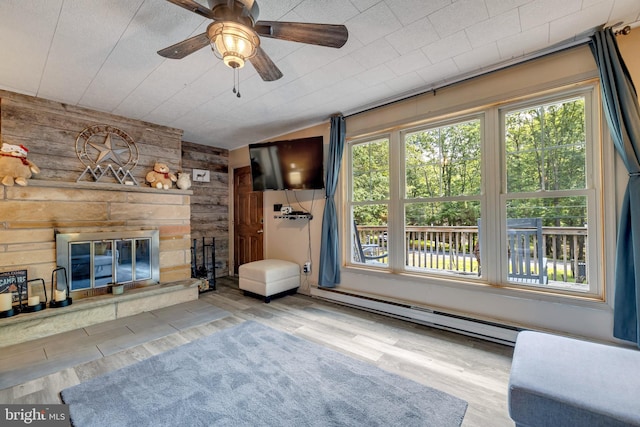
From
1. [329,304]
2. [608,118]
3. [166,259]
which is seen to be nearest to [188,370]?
[329,304]

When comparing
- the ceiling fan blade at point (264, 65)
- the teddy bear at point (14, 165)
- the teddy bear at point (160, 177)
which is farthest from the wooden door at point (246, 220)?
the ceiling fan blade at point (264, 65)

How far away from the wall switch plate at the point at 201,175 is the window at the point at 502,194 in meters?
3.25

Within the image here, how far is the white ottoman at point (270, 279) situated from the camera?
367 centimetres

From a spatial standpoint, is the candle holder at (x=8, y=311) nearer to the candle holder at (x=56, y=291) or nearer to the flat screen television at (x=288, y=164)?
the candle holder at (x=56, y=291)

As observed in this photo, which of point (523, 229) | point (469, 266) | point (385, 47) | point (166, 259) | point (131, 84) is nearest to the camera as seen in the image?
point (385, 47)

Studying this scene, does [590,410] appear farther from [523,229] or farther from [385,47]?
[385,47]

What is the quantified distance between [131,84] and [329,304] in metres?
3.40

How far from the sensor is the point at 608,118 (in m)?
2.00

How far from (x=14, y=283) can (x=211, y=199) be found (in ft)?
9.26

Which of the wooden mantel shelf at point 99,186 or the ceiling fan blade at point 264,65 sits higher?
the ceiling fan blade at point 264,65

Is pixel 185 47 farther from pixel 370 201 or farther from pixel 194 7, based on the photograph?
pixel 370 201

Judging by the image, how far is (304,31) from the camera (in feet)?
5.05

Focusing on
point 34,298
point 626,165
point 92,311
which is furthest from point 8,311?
point 626,165

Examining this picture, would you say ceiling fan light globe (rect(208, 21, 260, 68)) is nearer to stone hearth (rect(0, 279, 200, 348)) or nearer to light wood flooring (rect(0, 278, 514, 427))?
light wood flooring (rect(0, 278, 514, 427))
